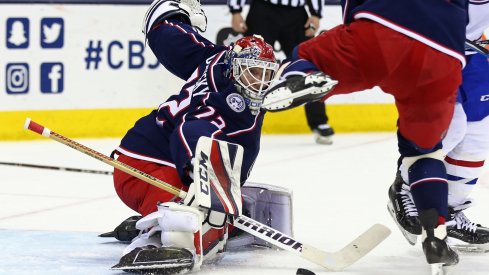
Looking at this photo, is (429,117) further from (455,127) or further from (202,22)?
(202,22)

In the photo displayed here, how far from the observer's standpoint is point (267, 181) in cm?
492

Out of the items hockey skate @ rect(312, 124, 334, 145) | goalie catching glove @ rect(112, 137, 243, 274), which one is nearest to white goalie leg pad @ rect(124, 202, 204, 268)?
goalie catching glove @ rect(112, 137, 243, 274)

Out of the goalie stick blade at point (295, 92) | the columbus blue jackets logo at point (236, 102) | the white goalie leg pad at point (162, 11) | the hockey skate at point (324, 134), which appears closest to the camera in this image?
the goalie stick blade at point (295, 92)

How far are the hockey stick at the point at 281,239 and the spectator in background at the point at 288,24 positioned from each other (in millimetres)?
2852

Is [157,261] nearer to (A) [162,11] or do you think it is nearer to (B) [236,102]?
(B) [236,102]

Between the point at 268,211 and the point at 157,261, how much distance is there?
60 centimetres

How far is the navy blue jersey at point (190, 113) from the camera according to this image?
3172 mm

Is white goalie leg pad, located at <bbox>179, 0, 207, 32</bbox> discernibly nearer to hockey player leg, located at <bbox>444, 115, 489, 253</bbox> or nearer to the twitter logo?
hockey player leg, located at <bbox>444, 115, 489, 253</bbox>

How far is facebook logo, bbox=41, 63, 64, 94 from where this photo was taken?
588 cm

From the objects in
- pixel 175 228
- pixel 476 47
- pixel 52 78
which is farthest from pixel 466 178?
pixel 52 78

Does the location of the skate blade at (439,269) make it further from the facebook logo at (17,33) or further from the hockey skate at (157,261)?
the facebook logo at (17,33)

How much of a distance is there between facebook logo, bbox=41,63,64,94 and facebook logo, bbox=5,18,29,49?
0.50ft

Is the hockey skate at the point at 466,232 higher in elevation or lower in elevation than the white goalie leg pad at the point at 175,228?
lower

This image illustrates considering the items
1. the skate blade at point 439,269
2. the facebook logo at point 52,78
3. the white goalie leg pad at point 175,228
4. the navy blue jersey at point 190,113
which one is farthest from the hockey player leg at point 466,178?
the facebook logo at point 52,78
